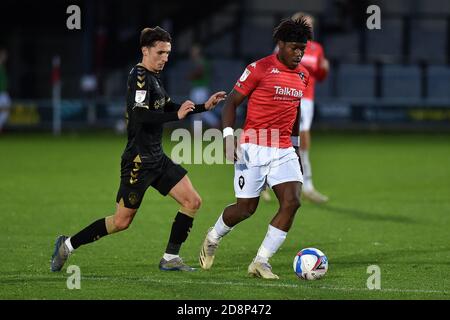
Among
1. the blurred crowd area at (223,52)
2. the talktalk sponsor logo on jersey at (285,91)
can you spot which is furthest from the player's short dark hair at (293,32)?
the blurred crowd area at (223,52)

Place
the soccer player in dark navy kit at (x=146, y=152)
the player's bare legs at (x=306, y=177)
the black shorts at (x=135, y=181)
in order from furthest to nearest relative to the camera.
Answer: the player's bare legs at (x=306, y=177) → the black shorts at (x=135, y=181) → the soccer player in dark navy kit at (x=146, y=152)

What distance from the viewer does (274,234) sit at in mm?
9336

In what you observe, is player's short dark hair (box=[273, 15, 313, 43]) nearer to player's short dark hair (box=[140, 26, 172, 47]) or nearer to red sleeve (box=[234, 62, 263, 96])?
red sleeve (box=[234, 62, 263, 96])

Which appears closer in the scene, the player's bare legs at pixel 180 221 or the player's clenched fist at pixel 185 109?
the player's clenched fist at pixel 185 109

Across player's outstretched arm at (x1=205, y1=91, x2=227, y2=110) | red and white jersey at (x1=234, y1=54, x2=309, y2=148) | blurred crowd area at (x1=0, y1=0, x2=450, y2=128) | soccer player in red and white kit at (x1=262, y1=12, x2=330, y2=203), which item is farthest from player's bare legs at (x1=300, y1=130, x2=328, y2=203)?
blurred crowd area at (x1=0, y1=0, x2=450, y2=128)

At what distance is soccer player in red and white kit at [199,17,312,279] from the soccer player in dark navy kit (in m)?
0.37

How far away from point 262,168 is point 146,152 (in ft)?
3.44

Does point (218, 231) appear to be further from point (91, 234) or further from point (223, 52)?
point (223, 52)

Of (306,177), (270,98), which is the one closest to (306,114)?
(306,177)

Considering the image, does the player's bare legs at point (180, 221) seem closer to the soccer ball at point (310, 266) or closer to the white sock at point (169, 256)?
the white sock at point (169, 256)

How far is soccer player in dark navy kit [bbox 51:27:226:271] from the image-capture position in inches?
364

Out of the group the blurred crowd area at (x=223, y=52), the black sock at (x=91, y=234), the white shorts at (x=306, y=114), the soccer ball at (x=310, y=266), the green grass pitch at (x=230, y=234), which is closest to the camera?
the green grass pitch at (x=230, y=234)

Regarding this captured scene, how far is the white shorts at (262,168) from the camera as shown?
30.9ft

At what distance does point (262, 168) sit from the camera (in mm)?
9500
